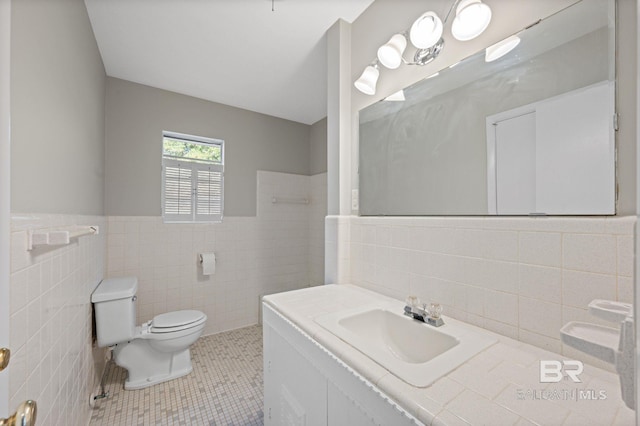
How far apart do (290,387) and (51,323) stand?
3.06 feet

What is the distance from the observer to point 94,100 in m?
1.74

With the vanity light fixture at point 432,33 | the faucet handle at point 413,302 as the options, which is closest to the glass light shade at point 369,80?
the vanity light fixture at point 432,33

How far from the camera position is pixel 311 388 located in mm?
935

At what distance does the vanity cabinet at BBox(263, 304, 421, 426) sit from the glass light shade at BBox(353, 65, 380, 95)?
129 cm

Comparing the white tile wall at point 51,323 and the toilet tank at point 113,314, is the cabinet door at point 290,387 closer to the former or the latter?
the white tile wall at point 51,323

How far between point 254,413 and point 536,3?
2410 millimetres

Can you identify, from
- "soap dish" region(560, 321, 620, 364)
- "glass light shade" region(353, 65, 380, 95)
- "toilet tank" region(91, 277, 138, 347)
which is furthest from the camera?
"toilet tank" region(91, 277, 138, 347)

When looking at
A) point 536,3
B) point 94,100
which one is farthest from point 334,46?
point 94,100

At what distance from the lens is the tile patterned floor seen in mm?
1581

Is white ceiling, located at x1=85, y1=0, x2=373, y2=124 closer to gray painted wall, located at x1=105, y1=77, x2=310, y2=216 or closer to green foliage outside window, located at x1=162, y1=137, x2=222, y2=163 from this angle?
gray painted wall, located at x1=105, y1=77, x2=310, y2=216

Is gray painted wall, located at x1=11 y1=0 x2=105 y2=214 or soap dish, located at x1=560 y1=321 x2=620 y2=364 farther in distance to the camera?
gray painted wall, located at x1=11 y1=0 x2=105 y2=214

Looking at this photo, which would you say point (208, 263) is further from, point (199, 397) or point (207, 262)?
point (199, 397)

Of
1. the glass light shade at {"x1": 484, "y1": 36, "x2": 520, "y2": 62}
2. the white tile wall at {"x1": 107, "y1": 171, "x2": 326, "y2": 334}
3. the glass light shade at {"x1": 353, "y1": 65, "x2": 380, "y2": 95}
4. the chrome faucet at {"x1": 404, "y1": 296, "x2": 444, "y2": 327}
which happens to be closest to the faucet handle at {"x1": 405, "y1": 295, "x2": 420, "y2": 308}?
the chrome faucet at {"x1": 404, "y1": 296, "x2": 444, "y2": 327}

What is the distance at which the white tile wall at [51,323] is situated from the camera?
2.36 ft
